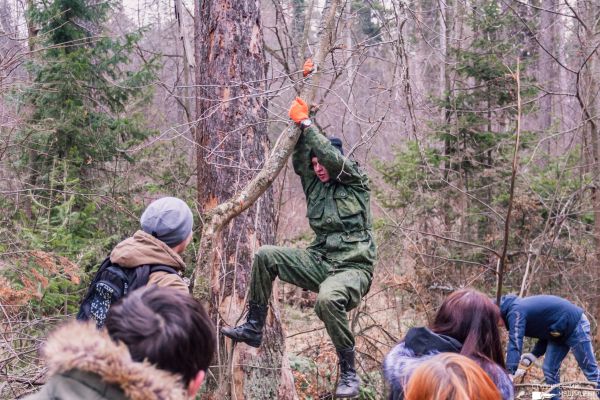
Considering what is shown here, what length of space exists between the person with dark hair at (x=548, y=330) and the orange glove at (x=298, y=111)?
353cm

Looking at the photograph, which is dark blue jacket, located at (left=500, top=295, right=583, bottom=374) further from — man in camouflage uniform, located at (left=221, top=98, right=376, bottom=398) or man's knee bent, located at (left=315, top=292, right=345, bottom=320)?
man's knee bent, located at (left=315, top=292, right=345, bottom=320)

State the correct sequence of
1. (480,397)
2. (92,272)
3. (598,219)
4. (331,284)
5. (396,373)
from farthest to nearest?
(598,219) → (92,272) → (331,284) → (396,373) → (480,397)

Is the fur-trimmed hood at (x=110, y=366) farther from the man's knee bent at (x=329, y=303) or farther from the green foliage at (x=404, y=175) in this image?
the green foliage at (x=404, y=175)

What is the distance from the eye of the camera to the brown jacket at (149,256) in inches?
115

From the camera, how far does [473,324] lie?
121 inches

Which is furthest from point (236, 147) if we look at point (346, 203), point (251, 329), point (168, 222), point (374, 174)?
point (374, 174)

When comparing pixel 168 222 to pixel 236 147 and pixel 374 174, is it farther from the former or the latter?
pixel 374 174

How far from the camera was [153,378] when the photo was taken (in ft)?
5.16

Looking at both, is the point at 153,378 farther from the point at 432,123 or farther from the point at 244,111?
the point at 432,123

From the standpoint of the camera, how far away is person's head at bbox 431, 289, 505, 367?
3.04 m

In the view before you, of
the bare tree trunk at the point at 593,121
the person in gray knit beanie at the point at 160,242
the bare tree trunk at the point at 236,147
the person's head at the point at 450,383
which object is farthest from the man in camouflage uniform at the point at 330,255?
the bare tree trunk at the point at 593,121

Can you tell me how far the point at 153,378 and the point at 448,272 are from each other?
9236 mm

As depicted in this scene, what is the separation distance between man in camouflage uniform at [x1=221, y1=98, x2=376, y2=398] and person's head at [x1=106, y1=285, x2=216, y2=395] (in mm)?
2439

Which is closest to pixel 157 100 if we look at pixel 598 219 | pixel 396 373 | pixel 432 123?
pixel 432 123
